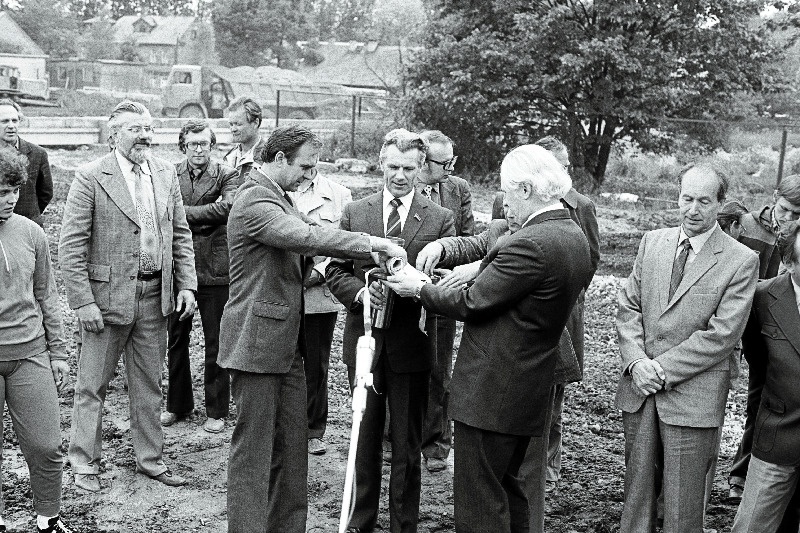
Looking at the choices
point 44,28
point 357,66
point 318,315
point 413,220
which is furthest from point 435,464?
point 44,28

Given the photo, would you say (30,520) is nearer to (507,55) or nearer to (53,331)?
(53,331)

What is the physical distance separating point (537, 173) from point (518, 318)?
0.63m

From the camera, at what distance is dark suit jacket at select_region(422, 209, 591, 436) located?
13.0ft

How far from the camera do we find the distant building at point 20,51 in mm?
60938

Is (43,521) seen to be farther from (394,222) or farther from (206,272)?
(394,222)

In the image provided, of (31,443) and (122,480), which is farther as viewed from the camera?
(122,480)

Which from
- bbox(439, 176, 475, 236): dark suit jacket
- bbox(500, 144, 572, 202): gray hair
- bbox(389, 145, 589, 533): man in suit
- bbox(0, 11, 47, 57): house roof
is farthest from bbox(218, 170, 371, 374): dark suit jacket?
bbox(0, 11, 47, 57): house roof

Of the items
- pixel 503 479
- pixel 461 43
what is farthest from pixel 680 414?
pixel 461 43

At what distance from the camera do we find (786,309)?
4320 mm

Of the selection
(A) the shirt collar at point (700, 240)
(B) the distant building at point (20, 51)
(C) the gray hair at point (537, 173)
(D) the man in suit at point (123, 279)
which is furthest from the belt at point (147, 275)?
(B) the distant building at point (20, 51)

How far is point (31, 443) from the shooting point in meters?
4.71

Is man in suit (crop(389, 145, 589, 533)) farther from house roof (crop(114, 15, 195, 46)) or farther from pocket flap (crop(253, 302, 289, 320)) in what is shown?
house roof (crop(114, 15, 195, 46))

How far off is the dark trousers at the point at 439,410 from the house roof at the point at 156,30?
80.3m

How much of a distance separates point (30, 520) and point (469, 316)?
9.13 feet
